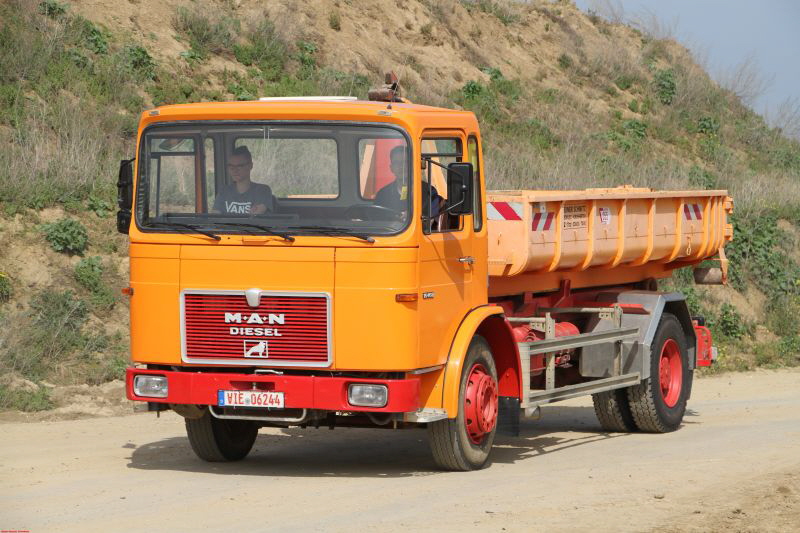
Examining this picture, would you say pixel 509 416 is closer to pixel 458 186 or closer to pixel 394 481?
pixel 394 481

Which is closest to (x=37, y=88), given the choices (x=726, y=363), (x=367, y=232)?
(x=726, y=363)

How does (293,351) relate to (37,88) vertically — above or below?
below

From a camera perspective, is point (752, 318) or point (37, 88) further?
point (752, 318)

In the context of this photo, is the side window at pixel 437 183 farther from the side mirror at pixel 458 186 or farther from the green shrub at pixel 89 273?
the green shrub at pixel 89 273

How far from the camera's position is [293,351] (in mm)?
9156

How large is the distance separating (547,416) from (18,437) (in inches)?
225

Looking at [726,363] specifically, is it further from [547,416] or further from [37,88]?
[37,88]

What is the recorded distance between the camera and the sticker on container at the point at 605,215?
38.8 feet

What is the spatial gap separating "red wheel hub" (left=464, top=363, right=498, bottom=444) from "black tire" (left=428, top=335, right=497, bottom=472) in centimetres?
5

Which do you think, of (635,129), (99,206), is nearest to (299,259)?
(99,206)

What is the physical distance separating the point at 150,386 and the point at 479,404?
249cm

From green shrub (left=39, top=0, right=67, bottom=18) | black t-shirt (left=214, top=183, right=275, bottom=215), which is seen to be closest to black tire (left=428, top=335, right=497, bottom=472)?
black t-shirt (left=214, top=183, right=275, bottom=215)

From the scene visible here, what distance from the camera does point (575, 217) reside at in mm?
11438

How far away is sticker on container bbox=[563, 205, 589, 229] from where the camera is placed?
11297 millimetres
